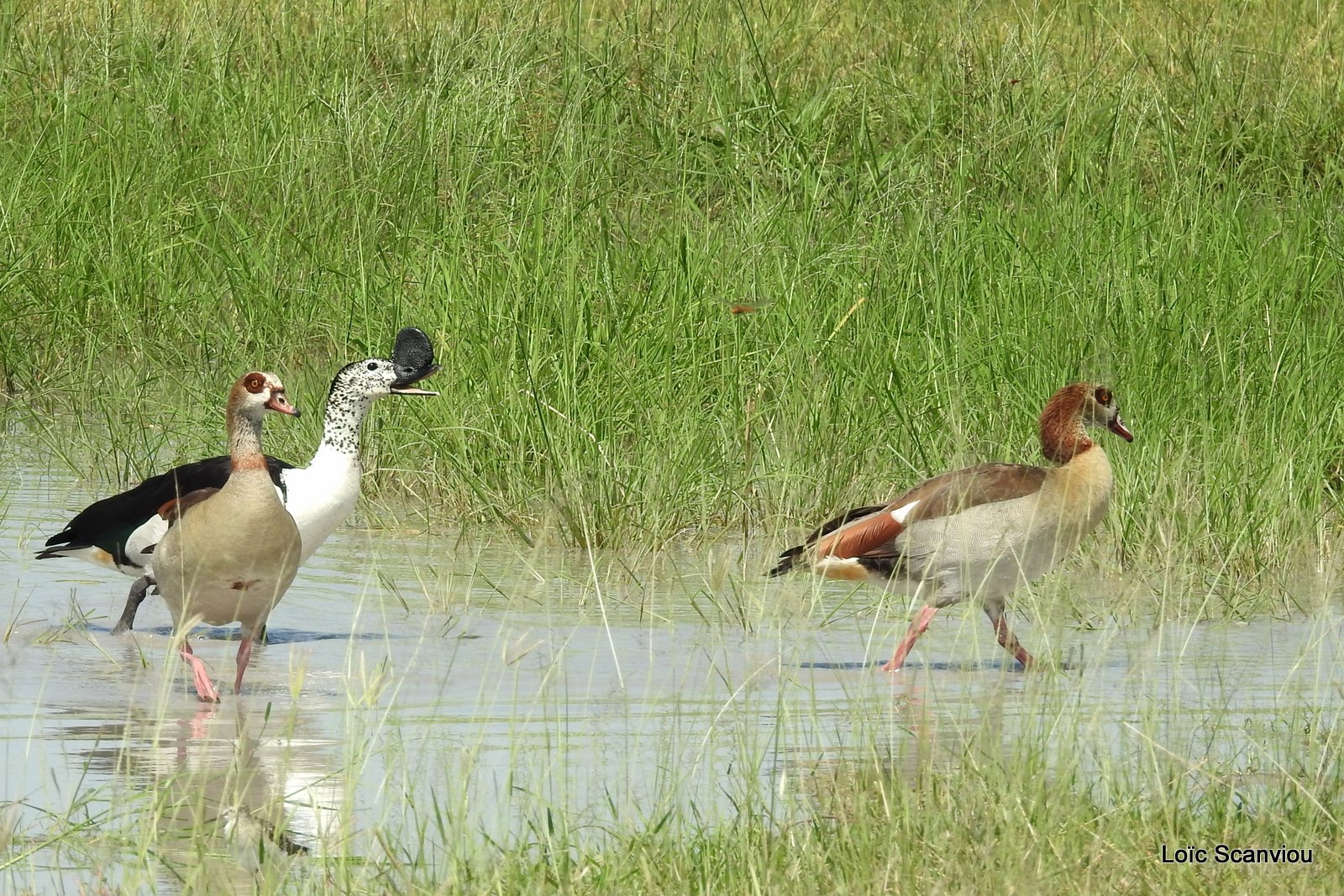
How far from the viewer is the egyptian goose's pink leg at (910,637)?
6.66 meters

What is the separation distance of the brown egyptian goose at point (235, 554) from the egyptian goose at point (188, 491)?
1.42ft

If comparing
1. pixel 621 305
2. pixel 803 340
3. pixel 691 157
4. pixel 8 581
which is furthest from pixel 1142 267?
pixel 8 581

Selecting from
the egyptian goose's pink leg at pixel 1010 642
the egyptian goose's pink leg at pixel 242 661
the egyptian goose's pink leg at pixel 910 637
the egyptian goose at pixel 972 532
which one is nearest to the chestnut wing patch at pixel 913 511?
the egyptian goose at pixel 972 532

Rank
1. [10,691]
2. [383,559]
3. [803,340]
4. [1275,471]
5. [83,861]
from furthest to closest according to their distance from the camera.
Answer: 1. [803,340]
2. [383,559]
3. [1275,471]
4. [10,691]
5. [83,861]

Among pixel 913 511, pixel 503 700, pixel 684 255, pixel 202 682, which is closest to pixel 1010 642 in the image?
pixel 913 511

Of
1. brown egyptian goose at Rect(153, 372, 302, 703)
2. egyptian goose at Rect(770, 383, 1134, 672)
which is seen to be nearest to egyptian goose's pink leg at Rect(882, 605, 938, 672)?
egyptian goose at Rect(770, 383, 1134, 672)

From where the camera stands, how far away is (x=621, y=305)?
9.23 meters

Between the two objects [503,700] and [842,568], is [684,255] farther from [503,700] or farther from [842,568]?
[503,700]

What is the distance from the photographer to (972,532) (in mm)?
6980

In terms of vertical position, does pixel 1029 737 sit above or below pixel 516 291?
above

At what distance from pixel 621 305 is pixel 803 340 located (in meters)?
0.83

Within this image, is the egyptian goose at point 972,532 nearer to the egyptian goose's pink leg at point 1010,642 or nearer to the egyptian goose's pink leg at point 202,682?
the egyptian goose's pink leg at point 1010,642

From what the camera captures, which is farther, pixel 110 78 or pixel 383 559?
pixel 110 78

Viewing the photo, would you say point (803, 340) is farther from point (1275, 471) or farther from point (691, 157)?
point (691, 157)
